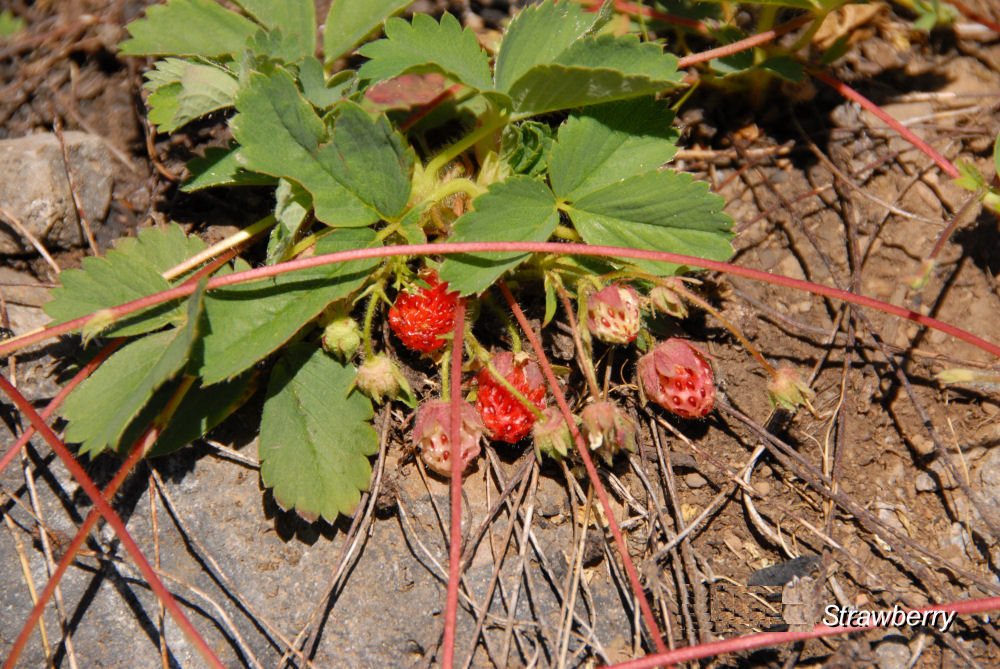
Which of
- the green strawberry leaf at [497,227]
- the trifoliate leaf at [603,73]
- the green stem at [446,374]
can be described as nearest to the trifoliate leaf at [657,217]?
the green strawberry leaf at [497,227]

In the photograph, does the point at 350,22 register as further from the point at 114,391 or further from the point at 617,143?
the point at 114,391

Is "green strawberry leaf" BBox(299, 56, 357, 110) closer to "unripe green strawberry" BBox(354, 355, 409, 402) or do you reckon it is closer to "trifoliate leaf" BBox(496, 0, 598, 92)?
"trifoliate leaf" BBox(496, 0, 598, 92)

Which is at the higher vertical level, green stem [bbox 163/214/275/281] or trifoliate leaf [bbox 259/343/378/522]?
green stem [bbox 163/214/275/281]

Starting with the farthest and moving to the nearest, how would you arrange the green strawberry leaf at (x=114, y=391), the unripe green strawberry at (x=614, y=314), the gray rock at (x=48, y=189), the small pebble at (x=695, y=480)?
the gray rock at (x=48, y=189)
the small pebble at (x=695, y=480)
the unripe green strawberry at (x=614, y=314)
the green strawberry leaf at (x=114, y=391)

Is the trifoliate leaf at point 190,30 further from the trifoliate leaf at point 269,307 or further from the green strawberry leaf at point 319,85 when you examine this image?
the trifoliate leaf at point 269,307

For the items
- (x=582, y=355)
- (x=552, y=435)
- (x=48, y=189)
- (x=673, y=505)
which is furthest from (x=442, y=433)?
(x=48, y=189)

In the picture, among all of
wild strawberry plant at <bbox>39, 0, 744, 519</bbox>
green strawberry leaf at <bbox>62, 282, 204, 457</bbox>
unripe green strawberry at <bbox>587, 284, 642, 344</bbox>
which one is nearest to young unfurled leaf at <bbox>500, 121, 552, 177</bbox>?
wild strawberry plant at <bbox>39, 0, 744, 519</bbox>
